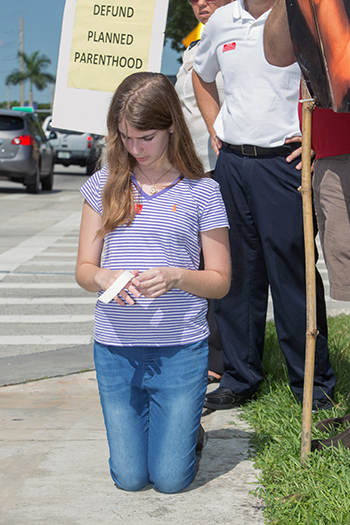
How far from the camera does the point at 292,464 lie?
2.85 metres

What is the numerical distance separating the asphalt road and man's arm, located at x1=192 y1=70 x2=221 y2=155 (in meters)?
1.76

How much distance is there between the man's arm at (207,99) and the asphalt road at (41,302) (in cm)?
176

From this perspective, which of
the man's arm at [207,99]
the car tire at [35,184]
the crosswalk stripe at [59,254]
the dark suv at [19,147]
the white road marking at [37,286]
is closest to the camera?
the man's arm at [207,99]

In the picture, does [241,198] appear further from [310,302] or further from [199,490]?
[199,490]

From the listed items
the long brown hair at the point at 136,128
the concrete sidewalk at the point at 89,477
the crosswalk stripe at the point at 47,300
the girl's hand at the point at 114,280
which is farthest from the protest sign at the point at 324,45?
the crosswalk stripe at the point at 47,300

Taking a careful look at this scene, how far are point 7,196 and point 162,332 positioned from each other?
14501mm

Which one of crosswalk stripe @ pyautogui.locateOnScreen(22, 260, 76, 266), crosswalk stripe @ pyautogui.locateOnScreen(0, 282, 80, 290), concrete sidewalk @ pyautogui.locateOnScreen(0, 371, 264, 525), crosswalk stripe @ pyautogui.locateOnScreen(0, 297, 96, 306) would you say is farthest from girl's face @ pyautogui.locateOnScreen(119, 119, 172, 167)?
crosswalk stripe @ pyautogui.locateOnScreen(22, 260, 76, 266)

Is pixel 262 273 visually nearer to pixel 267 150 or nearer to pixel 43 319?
pixel 267 150

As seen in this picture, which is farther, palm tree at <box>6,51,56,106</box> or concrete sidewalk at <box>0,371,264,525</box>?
palm tree at <box>6,51,56,106</box>

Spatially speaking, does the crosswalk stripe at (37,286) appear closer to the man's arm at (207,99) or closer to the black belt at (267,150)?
the man's arm at (207,99)

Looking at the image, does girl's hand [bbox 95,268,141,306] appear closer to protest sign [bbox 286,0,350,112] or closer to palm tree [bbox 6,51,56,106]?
protest sign [bbox 286,0,350,112]

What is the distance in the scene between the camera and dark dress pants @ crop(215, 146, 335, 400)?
11.4ft

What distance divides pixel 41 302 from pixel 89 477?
381cm

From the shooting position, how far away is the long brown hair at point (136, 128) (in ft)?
9.06
